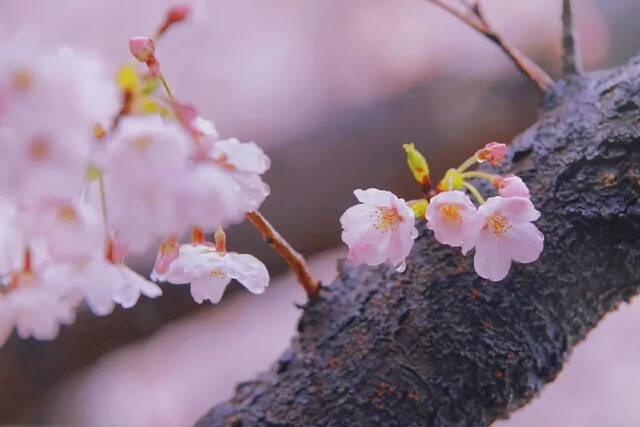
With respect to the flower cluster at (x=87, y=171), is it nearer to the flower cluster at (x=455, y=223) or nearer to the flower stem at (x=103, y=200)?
the flower stem at (x=103, y=200)

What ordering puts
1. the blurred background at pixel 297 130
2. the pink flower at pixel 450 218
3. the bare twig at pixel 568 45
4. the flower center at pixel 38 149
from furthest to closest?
the blurred background at pixel 297 130
the bare twig at pixel 568 45
the pink flower at pixel 450 218
the flower center at pixel 38 149

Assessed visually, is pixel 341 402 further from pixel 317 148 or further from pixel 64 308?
pixel 317 148

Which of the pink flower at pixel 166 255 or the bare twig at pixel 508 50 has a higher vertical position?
the pink flower at pixel 166 255

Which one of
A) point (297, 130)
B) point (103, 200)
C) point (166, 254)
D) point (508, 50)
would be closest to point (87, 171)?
point (103, 200)

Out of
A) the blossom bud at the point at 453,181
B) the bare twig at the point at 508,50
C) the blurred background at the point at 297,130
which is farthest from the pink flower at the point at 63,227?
the blurred background at the point at 297,130

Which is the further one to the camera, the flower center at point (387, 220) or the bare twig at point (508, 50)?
the bare twig at point (508, 50)

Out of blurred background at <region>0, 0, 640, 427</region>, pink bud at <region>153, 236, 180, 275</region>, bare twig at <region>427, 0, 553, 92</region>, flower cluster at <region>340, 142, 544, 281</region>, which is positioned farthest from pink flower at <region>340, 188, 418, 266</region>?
blurred background at <region>0, 0, 640, 427</region>

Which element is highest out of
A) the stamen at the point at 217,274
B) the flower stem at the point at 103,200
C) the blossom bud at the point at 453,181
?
the flower stem at the point at 103,200
